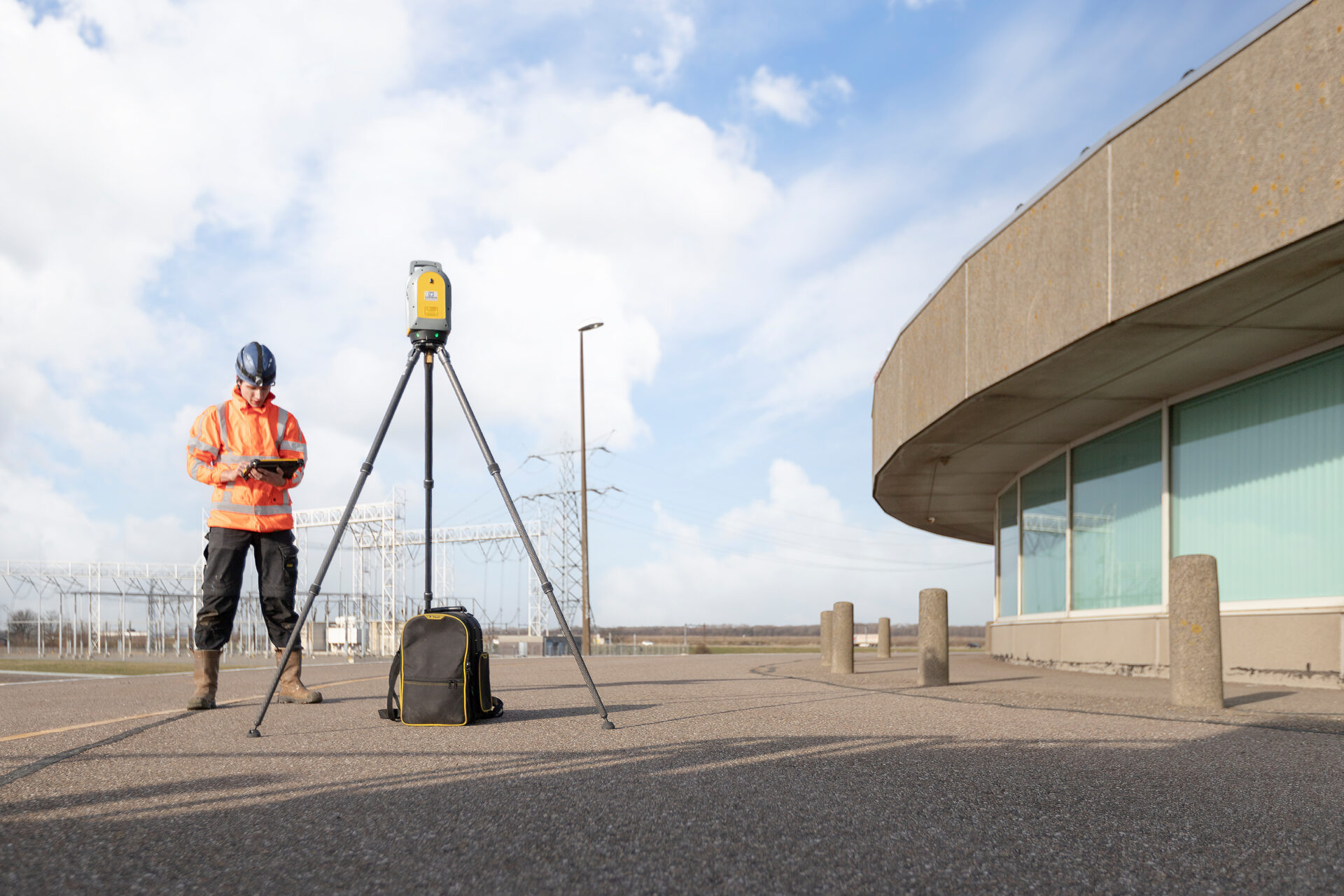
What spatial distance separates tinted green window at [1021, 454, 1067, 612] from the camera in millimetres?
13531

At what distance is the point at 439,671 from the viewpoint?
17.0 feet

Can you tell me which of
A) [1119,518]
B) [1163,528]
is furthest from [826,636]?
[1163,528]

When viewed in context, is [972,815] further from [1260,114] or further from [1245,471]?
[1245,471]

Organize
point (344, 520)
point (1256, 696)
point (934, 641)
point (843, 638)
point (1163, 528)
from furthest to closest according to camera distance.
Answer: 1. point (843, 638)
2. point (1163, 528)
3. point (934, 641)
4. point (1256, 696)
5. point (344, 520)

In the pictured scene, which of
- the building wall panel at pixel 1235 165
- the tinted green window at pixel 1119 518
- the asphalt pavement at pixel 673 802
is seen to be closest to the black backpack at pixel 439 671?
the asphalt pavement at pixel 673 802

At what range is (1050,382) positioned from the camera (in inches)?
387

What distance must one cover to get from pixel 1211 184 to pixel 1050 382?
3103 millimetres

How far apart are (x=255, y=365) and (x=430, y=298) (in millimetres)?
1365

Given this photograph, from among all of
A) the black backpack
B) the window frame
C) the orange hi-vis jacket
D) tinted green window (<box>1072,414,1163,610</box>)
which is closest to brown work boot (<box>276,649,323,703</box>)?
the orange hi-vis jacket

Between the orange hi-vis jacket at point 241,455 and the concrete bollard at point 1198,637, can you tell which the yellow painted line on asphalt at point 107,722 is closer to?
the orange hi-vis jacket at point 241,455

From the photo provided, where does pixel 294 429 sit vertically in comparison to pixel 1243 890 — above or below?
above

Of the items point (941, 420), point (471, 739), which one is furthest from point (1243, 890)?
point (941, 420)

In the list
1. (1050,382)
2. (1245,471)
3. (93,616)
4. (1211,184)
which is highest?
(1211,184)

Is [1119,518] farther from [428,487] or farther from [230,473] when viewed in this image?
[230,473]
